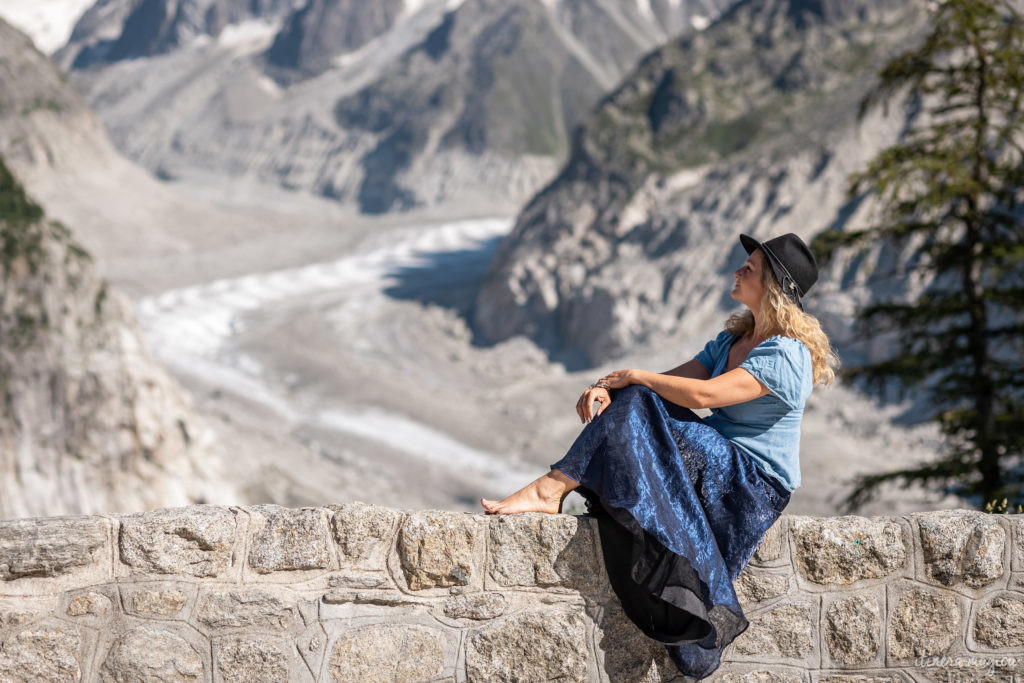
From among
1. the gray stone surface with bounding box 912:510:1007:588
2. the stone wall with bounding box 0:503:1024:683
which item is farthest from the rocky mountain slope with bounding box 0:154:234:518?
the gray stone surface with bounding box 912:510:1007:588

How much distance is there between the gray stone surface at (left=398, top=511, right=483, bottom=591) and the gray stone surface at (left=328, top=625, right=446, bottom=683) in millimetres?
209

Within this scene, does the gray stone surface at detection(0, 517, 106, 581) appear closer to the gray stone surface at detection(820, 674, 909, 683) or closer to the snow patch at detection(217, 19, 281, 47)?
the gray stone surface at detection(820, 674, 909, 683)

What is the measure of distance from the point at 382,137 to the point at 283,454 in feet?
308

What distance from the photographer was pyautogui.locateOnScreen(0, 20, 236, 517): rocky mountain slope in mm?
20859

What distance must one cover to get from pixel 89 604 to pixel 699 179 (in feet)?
171

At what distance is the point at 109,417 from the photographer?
22312mm

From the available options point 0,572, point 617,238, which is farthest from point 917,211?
point 617,238

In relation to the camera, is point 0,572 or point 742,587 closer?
point 0,572

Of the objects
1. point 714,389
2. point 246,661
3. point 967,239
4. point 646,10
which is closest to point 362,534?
point 246,661

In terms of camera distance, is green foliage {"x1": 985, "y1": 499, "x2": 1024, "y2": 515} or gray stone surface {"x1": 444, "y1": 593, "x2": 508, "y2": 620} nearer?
gray stone surface {"x1": 444, "y1": 593, "x2": 508, "y2": 620}

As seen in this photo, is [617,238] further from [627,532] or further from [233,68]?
[233,68]

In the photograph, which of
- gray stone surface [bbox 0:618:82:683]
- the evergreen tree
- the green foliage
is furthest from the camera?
the evergreen tree

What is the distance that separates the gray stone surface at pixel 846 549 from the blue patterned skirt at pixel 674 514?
0.20 m

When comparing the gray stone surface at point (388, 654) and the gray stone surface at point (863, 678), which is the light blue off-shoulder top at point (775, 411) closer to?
the gray stone surface at point (863, 678)
